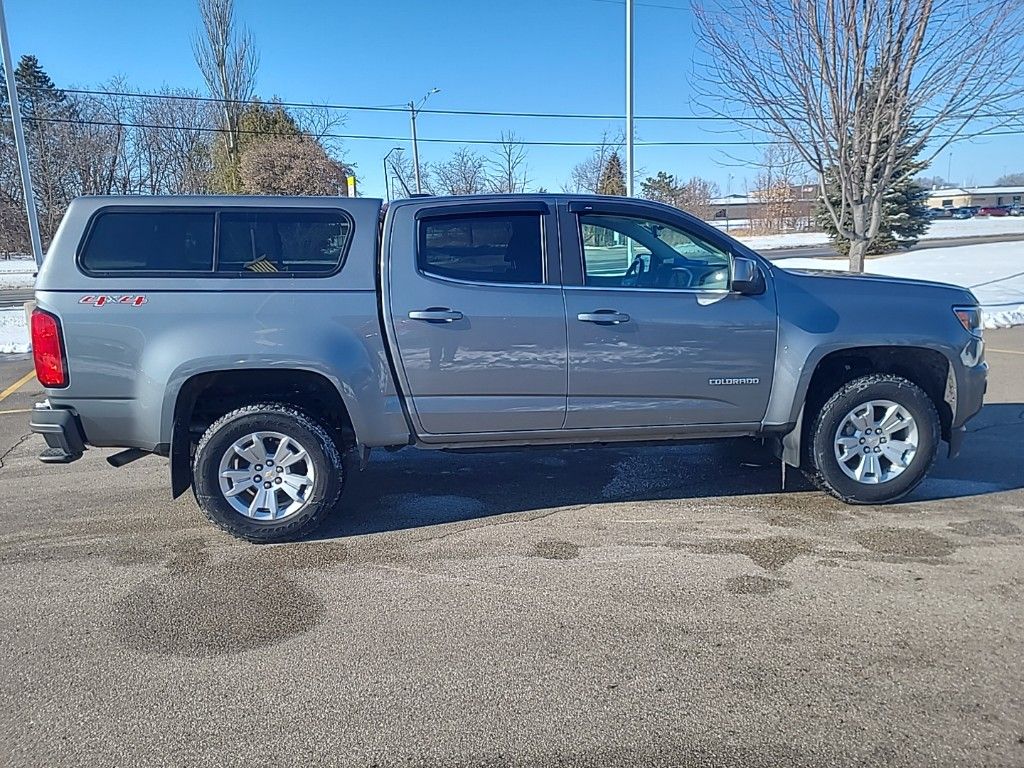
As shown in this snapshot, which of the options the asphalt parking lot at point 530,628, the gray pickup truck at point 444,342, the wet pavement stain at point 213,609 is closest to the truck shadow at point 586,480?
the asphalt parking lot at point 530,628

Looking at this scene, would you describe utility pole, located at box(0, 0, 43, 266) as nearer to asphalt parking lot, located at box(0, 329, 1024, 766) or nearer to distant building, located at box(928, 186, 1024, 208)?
asphalt parking lot, located at box(0, 329, 1024, 766)

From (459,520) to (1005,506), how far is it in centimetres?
348

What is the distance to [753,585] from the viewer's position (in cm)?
350

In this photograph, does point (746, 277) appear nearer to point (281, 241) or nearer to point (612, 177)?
point (281, 241)

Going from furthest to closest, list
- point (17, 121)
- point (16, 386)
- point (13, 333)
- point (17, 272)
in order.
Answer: point (17, 272) → point (17, 121) → point (13, 333) → point (16, 386)

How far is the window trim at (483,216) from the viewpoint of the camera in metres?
4.15

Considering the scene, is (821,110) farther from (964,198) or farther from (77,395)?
(964,198)

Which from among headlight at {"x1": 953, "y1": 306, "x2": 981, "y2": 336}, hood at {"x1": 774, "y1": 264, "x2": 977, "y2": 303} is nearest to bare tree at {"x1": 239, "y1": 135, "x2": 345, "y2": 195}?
hood at {"x1": 774, "y1": 264, "x2": 977, "y2": 303}

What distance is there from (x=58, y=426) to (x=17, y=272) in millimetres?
38413

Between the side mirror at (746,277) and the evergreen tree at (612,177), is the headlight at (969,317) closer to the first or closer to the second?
the side mirror at (746,277)

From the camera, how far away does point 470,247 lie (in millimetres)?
4250

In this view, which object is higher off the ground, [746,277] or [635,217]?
[635,217]

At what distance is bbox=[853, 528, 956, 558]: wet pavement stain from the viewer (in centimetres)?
381

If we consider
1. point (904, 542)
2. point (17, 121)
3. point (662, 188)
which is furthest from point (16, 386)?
point (662, 188)
